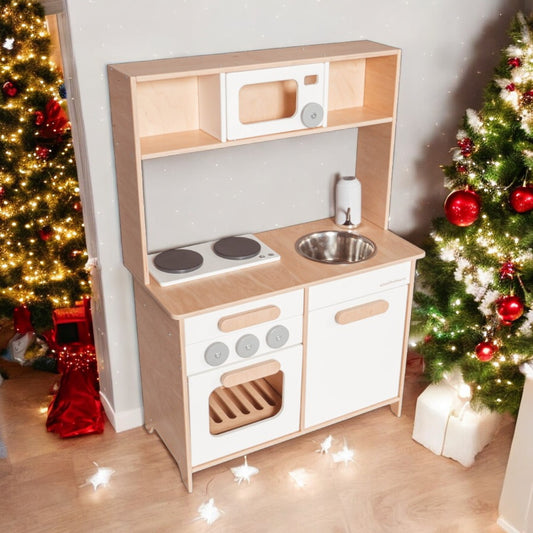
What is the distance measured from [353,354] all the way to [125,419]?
0.93 metres

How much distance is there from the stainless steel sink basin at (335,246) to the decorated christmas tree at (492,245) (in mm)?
276

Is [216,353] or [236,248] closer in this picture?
[216,353]

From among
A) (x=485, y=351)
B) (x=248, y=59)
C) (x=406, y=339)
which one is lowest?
(x=406, y=339)

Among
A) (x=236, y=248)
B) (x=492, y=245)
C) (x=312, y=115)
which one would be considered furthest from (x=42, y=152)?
(x=492, y=245)

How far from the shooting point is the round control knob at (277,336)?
2.43 m

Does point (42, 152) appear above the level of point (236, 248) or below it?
above

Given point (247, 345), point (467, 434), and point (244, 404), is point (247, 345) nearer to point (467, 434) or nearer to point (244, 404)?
point (244, 404)

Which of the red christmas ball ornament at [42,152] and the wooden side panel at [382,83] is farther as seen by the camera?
Result: the red christmas ball ornament at [42,152]

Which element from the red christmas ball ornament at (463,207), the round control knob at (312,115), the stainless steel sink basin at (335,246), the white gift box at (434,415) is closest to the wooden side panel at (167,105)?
the round control knob at (312,115)

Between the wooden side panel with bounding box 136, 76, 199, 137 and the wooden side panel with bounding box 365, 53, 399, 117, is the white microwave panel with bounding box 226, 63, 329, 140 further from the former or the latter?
the wooden side panel with bounding box 365, 53, 399, 117

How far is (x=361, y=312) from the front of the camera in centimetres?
258

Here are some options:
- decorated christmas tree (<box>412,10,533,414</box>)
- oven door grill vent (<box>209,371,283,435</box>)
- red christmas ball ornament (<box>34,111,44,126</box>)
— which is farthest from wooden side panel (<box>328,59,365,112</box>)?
red christmas ball ornament (<box>34,111,44,126</box>)

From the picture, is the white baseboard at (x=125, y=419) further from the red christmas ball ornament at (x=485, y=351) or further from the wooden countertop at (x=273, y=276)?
the red christmas ball ornament at (x=485, y=351)

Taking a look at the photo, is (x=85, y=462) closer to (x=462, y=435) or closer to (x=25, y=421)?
(x=25, y=421)
